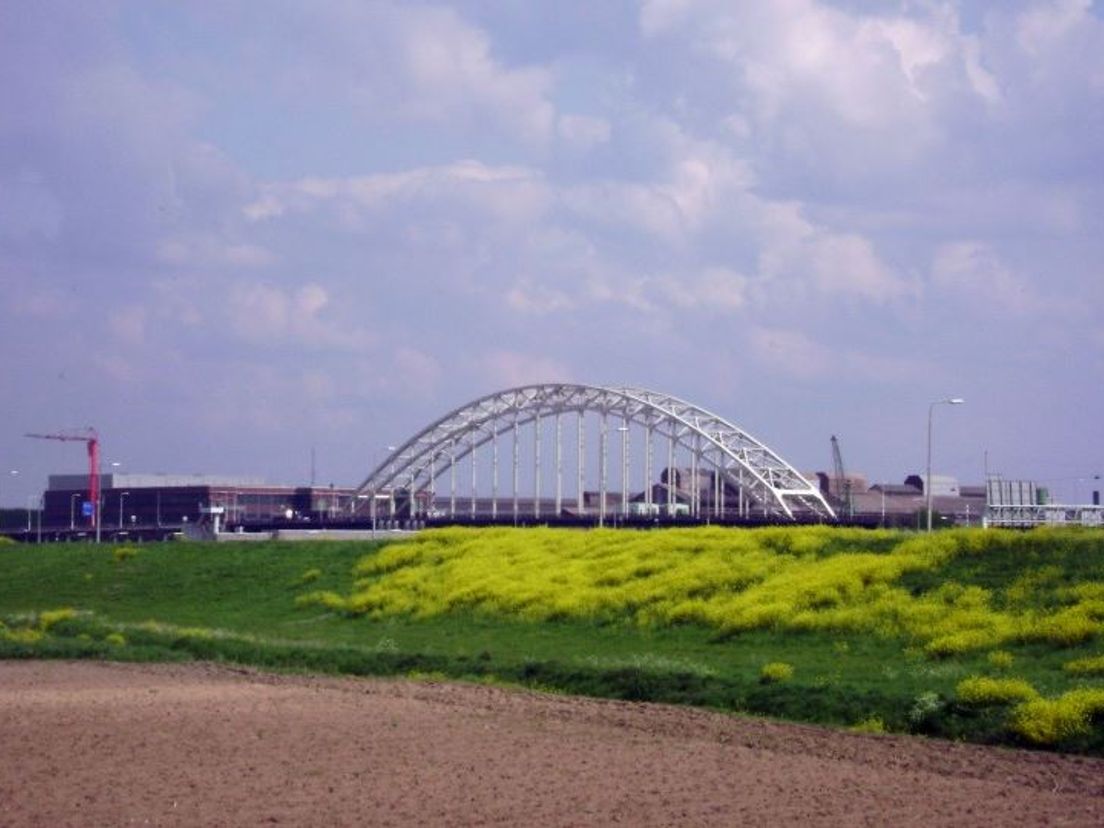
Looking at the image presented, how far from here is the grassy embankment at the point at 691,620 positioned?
808 inches

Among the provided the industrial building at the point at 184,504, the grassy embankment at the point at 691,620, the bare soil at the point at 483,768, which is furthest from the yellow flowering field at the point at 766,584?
the industrial building at the point at 184,504

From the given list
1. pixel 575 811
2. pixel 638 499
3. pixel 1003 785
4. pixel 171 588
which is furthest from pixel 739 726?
pixel 638 499

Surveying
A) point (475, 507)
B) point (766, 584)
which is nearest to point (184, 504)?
point (475, 507)

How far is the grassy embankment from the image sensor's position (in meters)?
20.5

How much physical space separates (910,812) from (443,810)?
4.01 m

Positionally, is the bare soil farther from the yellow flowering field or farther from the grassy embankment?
the yellow flowering field

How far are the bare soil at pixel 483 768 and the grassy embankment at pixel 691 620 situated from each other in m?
1.26

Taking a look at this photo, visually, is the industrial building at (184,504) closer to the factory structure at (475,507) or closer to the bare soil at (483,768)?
the factory structure at (475,507)

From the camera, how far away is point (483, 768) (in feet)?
52.3

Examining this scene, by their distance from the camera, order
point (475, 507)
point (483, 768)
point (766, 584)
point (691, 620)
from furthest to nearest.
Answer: point (475, 507) < point (766, 584) < point (691, 620) < point (483, 768)

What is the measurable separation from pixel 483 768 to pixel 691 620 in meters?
14.6

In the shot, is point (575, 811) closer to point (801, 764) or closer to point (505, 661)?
point (801, 764)

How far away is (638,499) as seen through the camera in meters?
106

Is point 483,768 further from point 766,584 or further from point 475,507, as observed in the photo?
point 475,507
